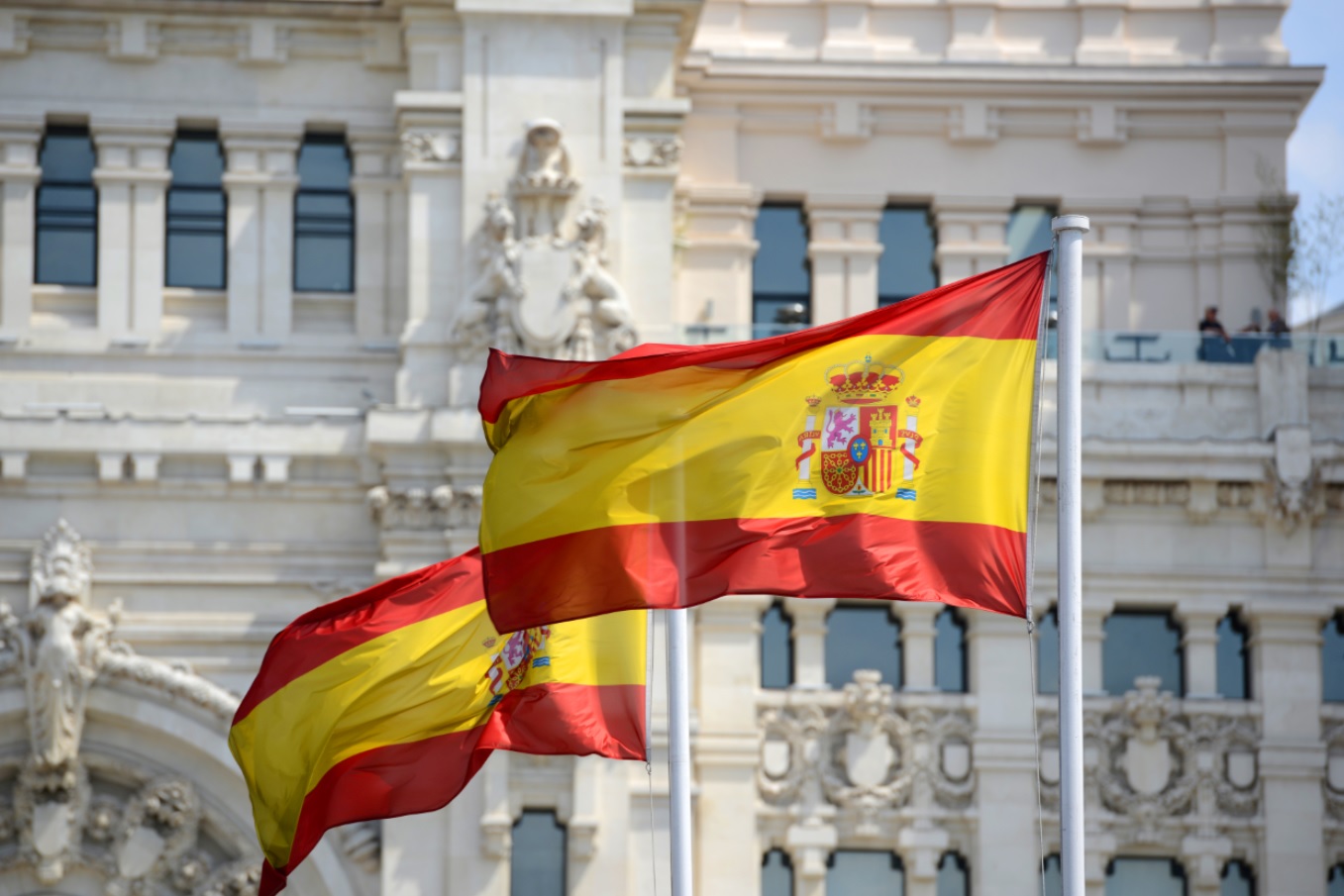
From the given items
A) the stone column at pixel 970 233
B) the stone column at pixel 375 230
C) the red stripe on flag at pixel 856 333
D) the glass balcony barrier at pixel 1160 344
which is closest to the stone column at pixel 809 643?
the glass balcony barrier at pixel 1160 344

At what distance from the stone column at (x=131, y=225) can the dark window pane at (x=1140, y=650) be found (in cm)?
1577

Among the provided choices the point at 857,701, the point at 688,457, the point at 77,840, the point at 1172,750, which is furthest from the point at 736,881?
the point at 688,457

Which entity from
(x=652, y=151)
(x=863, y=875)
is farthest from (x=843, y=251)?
A: (x=863, y=875)

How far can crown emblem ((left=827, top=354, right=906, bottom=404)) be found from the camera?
23953 mm

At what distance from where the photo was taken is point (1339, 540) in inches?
1527

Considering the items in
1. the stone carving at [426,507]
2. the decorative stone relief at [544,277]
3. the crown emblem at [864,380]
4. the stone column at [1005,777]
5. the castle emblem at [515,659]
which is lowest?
the stone column at [1005,777]

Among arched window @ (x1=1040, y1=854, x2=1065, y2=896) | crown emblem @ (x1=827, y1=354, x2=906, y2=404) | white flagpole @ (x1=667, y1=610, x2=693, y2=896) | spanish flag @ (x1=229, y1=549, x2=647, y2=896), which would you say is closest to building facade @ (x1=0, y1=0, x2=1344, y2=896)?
arched window @ (x1=1040, y1=854, x2=1065, y2=896)

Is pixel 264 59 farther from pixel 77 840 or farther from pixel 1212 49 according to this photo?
pixel 1212 49

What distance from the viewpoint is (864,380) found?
948 inches

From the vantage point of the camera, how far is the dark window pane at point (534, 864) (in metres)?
37.4

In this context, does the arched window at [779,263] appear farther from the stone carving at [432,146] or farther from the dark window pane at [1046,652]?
the dark window pane at [1046,652]

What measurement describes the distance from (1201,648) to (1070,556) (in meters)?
17.0

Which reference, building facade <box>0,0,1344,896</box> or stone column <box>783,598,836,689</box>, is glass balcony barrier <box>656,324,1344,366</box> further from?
stone column <box>783,598,836,689</box>

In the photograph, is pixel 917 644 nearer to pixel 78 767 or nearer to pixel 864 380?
pixel 78 767
